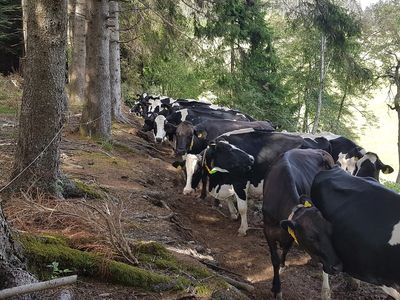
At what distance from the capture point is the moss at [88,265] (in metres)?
4.05

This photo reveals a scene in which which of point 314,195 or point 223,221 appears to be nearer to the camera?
point 314,195

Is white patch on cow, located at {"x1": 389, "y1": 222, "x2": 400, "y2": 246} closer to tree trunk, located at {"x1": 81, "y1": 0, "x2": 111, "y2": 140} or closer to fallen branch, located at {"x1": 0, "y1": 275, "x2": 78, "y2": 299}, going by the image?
fallen branch, located at {"x1": 0, "y1": 275, "x2": 78, "y2": 299}

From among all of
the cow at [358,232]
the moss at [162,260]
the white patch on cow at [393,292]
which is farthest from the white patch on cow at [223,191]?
the white patch on cow at [393,292]

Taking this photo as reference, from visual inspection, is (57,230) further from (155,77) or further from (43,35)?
(155,77)

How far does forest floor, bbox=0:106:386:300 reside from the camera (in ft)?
16.7

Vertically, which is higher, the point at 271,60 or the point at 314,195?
the point at 271,60

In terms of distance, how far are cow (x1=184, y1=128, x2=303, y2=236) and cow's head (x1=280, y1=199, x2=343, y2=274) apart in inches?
131

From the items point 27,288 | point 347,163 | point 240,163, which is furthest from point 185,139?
point 27,288

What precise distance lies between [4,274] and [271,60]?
18568 mm

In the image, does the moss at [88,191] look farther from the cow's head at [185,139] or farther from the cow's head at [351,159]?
the cow's head at [351,159]

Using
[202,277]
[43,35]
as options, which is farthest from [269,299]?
[43,35]

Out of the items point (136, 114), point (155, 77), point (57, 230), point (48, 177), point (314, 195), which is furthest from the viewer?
point (155, 77)

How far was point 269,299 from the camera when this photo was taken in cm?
587

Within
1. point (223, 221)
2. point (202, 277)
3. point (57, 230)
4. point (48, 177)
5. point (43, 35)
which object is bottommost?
point (223, 221)
